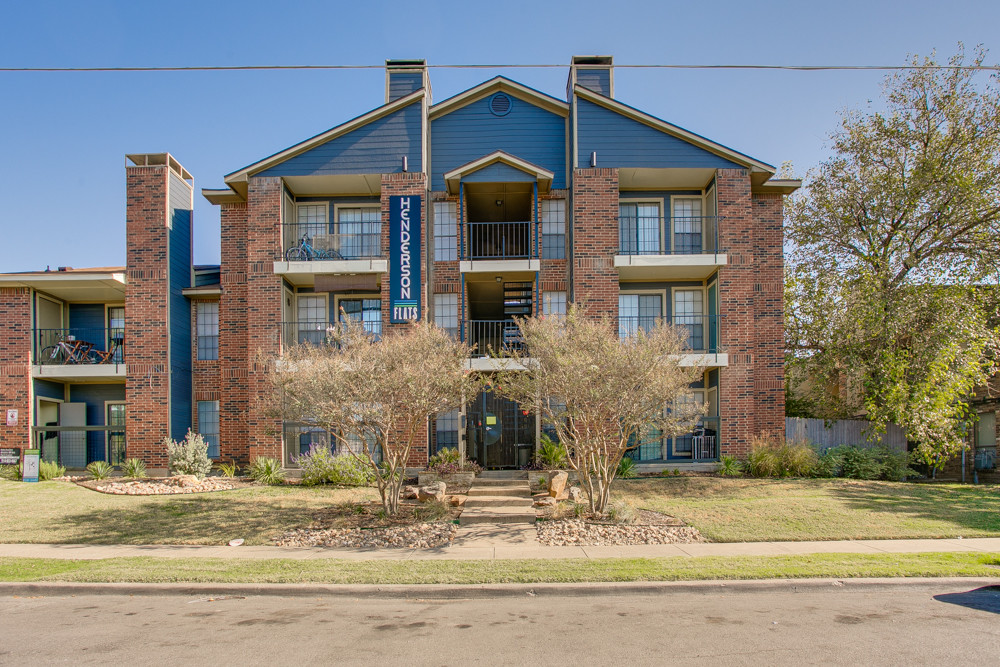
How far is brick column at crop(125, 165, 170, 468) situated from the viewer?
18.4 meters

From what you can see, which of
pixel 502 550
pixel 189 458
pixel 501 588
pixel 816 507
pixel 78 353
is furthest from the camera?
pixel 78 353

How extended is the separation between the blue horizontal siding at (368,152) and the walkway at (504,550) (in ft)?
36.3

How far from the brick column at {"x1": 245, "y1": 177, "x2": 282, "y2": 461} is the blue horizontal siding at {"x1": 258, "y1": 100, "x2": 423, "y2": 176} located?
697mm

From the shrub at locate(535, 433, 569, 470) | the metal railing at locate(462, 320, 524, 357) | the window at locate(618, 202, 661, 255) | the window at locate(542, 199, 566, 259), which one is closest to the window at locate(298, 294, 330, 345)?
the metal railing at locate(462, 320, 524, 357)

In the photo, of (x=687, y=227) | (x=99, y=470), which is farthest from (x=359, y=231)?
(x=687, y=227)

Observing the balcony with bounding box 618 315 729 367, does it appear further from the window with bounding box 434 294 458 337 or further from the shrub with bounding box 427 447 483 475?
the shrub with bounding box 427 447 483 475

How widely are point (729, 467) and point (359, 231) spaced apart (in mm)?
12379

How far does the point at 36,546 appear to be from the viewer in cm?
1127

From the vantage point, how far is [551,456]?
16.9 metres

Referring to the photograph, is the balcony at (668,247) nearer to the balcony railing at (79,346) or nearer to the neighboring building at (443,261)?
the neighboring building at (443,261)

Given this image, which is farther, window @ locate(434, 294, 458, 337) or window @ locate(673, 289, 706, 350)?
window @ locate(673, 289, 706, 350)

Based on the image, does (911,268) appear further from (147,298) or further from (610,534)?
(147,298)

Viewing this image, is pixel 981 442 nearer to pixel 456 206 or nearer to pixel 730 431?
pixel 730 431

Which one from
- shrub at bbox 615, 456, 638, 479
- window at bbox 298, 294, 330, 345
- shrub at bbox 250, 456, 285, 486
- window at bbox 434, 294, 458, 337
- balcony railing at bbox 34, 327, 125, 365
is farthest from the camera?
balcony railing at bbox 34, 327, 125, 365
